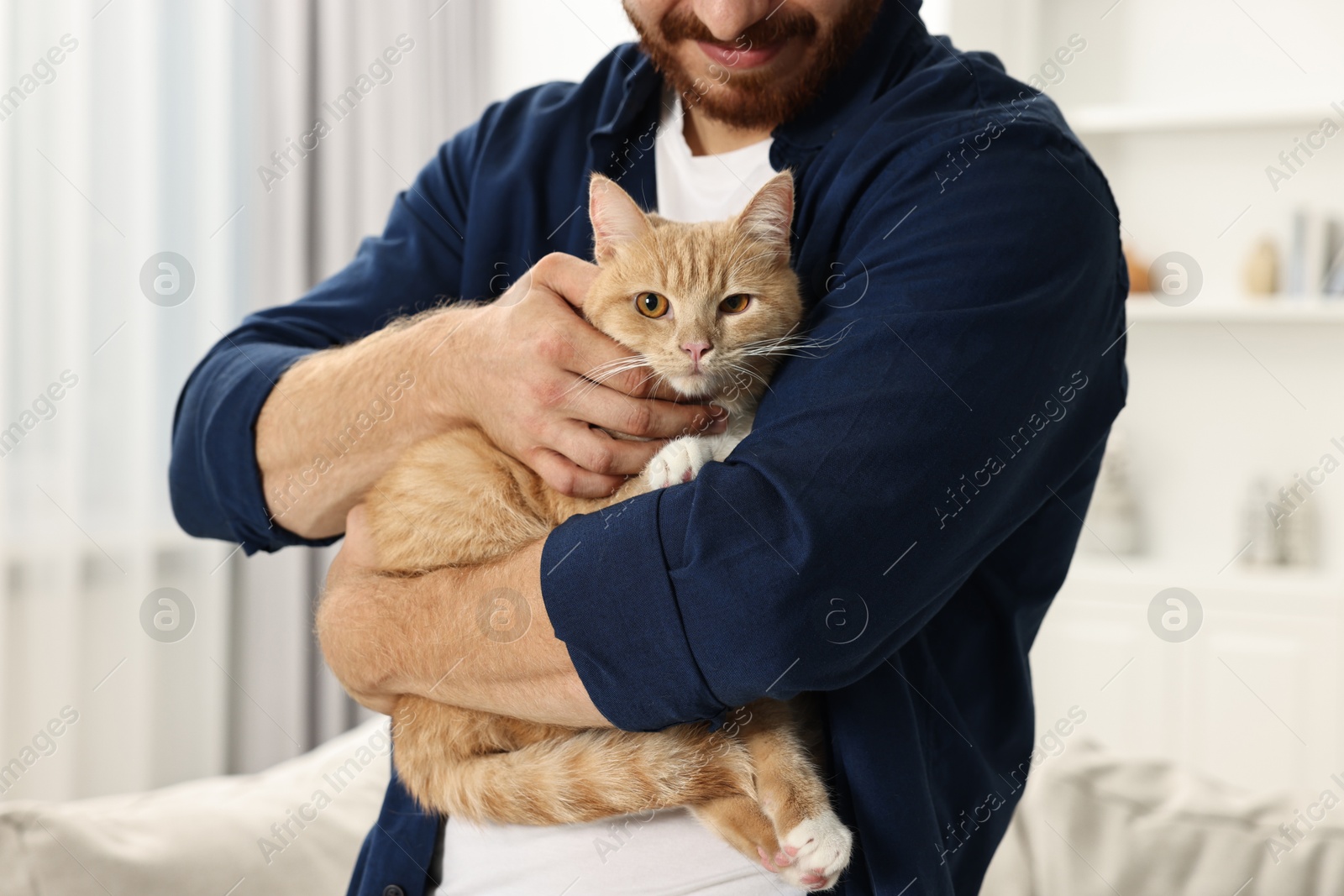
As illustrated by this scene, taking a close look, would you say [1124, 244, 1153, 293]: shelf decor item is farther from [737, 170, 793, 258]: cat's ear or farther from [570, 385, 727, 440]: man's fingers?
[570, 385, 727, 440]: man's fingers

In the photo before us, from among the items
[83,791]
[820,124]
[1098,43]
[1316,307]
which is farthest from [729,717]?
[1098,43]

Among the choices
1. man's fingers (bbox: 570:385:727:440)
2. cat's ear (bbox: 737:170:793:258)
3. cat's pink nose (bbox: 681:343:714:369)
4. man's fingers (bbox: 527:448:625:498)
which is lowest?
man's fingers (bbox: 527:448:625:498)

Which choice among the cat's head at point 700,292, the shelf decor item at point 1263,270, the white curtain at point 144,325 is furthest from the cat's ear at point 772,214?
the shelf decor item at point 1263,270

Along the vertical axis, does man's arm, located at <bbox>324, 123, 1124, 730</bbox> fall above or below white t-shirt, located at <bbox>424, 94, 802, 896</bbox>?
above

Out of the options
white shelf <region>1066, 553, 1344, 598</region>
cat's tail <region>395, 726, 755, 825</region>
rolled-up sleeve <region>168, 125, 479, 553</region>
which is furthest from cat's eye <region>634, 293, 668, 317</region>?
white shelf <region>1066, 553, 1344, 598</region>

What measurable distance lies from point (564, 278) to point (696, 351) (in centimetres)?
19

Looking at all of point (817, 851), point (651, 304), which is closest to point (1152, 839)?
point (817, 851)

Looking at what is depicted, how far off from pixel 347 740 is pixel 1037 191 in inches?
79.5

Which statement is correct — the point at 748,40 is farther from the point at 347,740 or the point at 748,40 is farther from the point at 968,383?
the point at 347,740

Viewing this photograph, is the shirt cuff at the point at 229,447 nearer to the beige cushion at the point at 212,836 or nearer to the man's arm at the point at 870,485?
the man's arm at the point at 870,485

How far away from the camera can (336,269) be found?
3.32m

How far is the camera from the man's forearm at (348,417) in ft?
4.21

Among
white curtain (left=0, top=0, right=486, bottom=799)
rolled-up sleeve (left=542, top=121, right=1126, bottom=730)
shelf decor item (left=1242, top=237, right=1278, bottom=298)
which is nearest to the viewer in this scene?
rolled-up sleeve (left=542, top=121, right=1126, bottom=730)

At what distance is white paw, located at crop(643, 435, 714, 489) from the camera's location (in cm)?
110
